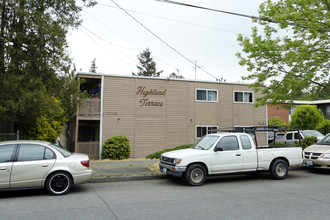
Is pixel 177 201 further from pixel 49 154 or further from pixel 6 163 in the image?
pixel 6 163

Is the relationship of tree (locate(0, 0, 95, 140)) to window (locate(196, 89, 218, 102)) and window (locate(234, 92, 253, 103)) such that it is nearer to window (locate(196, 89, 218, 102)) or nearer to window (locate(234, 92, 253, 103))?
window (locate(196, 89, 218, 102))

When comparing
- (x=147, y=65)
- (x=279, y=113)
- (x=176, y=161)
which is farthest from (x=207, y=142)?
(x=147, y=65)

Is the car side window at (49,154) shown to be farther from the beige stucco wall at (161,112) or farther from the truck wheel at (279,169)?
the beige stucco wall at (161,112)

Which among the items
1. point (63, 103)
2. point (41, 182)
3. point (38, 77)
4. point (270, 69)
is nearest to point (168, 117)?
point (270, 69)

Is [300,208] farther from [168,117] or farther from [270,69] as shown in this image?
[168,117]

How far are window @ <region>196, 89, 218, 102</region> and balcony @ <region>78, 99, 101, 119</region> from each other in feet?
25.7

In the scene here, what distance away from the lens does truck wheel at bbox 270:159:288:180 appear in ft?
33.2

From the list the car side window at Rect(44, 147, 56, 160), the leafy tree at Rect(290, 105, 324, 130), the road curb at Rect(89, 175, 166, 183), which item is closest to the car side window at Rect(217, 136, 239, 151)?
the road curb at Rect(89, 175, 166, 183)

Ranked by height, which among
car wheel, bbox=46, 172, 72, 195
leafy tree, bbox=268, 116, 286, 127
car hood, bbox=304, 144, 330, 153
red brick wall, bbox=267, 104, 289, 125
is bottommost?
car wheel, bbox=46, 172, 72, 195

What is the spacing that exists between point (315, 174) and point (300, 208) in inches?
235

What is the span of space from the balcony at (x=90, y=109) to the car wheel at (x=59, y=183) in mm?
12616

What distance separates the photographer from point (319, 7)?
13539 millimetres

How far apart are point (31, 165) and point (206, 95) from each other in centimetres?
1721

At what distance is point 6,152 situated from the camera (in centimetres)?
748
